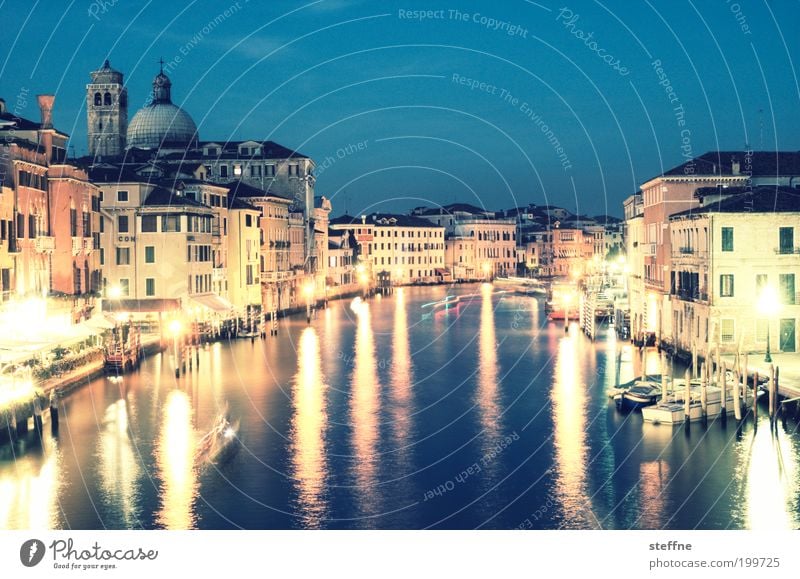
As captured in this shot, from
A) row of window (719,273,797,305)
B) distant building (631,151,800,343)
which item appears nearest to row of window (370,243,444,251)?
distant building (631,151,800,343)

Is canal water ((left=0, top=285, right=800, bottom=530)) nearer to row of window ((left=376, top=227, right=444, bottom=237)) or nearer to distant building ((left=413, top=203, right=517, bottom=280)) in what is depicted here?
row of window ((left=376, top=227, right=444, bottom=237))

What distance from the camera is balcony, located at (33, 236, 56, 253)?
3894 cm

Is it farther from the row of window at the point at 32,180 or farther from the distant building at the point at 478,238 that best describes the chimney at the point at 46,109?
the distant building at the point at 478,238

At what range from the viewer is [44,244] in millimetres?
39750

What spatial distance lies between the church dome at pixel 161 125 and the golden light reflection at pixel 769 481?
193 ft

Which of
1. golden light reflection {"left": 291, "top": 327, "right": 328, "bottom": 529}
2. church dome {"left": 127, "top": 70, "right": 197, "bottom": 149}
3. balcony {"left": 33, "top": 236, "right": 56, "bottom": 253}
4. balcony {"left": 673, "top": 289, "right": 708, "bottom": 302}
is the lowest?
golden light reflection {"left": 291, "top": 327, "right": 328, "bottom": 529}

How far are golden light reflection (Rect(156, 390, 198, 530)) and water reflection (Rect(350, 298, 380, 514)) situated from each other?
3.23 metres

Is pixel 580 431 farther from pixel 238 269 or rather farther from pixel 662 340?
pixel 238 269

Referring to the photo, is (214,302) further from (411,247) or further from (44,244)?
(411,247)

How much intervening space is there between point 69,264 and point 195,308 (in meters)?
13.0

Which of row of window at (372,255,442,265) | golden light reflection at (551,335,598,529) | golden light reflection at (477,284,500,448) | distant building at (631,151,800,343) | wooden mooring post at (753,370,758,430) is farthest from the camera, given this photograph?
row of window at (372,255,442,265)

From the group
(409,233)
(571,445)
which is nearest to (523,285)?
(409,233)
